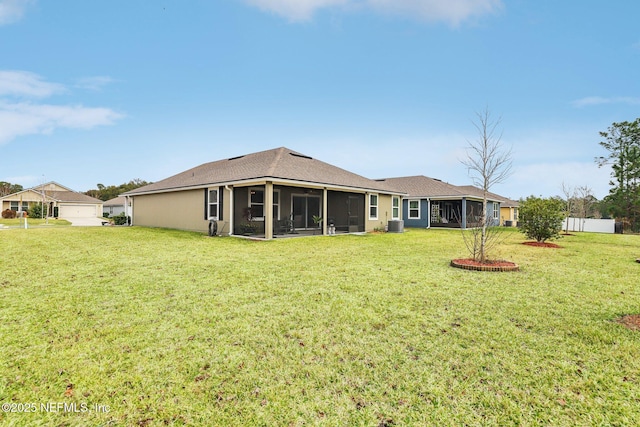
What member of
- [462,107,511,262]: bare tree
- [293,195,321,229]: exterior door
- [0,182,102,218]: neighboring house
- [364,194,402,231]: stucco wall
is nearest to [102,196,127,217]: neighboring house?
[0,182,102,218]: neighboring house

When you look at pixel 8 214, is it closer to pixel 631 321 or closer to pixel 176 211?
pixel 176 211

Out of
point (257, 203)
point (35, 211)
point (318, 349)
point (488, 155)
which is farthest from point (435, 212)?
point (35, 211)

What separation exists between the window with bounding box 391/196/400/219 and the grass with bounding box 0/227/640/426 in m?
15.1

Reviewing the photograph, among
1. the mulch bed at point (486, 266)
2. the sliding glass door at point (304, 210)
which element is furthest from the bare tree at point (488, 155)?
the sliding glass door at point (304, 210)

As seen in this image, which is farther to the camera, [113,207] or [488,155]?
[113,207]

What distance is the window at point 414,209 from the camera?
1014 inches

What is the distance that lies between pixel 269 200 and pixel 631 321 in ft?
37.5

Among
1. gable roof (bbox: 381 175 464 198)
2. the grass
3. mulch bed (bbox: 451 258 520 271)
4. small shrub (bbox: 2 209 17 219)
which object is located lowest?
the grass

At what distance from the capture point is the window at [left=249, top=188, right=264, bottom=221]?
16.3 metres

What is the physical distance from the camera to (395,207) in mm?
21938

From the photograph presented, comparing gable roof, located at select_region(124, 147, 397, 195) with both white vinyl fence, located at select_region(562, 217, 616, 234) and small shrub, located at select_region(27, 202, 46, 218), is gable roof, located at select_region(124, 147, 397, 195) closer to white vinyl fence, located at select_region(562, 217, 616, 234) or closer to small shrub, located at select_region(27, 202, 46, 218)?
white vinyl fence, located at select_region(562, 217, 616, 234)

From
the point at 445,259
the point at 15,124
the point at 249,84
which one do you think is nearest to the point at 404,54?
the point at 249,84

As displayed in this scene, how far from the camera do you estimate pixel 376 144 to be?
21531mm

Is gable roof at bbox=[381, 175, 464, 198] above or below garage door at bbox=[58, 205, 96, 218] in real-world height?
above
